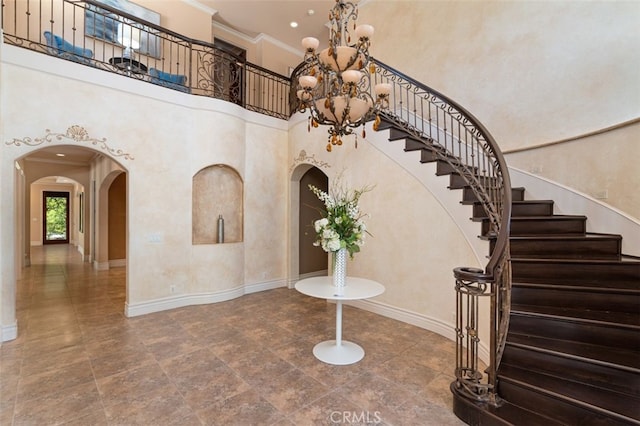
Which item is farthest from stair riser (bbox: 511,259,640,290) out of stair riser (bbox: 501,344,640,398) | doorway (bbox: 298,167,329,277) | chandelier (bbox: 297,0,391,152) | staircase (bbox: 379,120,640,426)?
doorway (bbox: 298,167,329,277)

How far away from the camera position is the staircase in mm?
1983

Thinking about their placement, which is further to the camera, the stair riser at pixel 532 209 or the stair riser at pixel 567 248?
the stair riser at pixel 532 209

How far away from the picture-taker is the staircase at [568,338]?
6.51ft

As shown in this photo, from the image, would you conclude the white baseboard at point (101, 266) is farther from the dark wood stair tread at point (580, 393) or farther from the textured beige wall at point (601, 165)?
the textured beige wall at point (601, 165)

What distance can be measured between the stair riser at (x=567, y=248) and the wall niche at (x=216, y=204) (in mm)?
4590

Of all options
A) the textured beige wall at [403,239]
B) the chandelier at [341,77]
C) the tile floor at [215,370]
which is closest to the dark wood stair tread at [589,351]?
the tile floor at [215,370]

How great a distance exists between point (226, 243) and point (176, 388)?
319 cm

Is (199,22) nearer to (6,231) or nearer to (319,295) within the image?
(6,231)

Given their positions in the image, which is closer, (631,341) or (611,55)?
(631,341)

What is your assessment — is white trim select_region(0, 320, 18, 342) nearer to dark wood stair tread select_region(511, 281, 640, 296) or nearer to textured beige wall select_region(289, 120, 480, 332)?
textured beige wall select_region(289, 120, 480, 332)

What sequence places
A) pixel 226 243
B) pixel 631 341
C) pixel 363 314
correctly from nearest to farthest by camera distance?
1. pixel 631 341
2. pixel 363 314
3. pixel 226 243

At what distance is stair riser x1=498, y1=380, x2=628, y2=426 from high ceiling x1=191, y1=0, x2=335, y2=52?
7963 millimetres

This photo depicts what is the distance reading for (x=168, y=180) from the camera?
4.98 m

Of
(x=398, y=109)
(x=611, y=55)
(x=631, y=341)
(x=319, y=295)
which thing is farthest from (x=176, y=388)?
(x=611, y=55)
